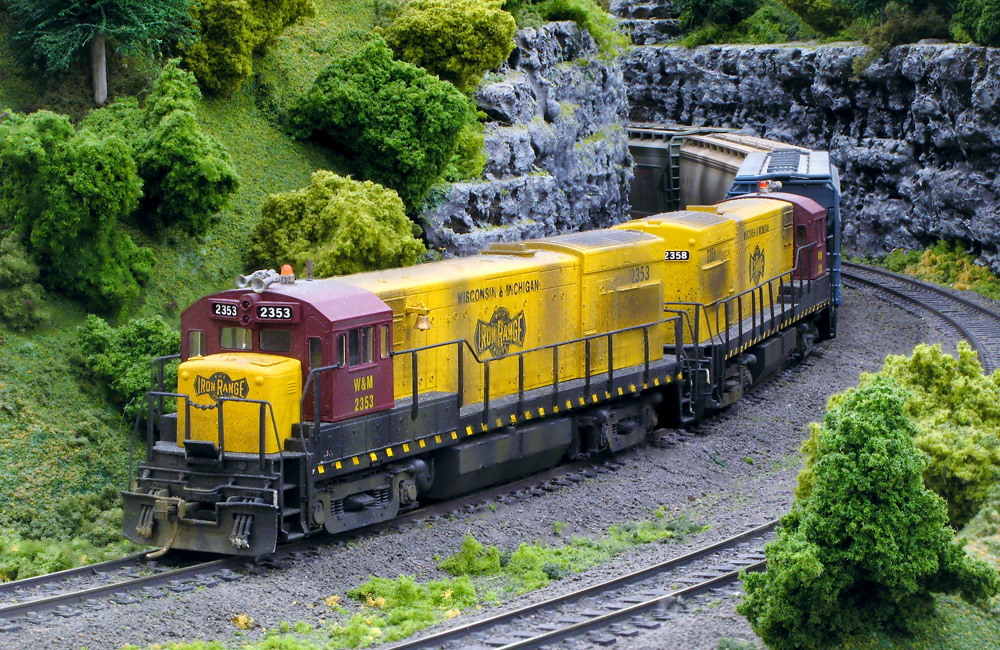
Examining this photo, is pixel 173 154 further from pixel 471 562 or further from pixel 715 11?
pixel 715 11

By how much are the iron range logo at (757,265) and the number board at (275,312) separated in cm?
1264

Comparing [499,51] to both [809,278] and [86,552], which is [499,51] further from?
[86,552]

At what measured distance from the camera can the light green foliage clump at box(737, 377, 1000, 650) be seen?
9.80 metres

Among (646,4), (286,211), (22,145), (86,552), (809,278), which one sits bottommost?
(86,552)

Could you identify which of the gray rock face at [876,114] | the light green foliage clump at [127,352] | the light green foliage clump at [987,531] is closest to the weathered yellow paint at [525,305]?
the light green foliage clump at [127,352]

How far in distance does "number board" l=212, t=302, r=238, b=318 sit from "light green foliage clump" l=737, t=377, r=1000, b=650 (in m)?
6.85

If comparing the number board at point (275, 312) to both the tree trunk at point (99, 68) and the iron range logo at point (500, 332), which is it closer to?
the iron range logo at point (500, 332)

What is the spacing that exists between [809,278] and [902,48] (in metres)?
14.8

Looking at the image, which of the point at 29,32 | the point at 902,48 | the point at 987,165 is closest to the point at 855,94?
the point at 902,48

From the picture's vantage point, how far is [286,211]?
21188 millimetres

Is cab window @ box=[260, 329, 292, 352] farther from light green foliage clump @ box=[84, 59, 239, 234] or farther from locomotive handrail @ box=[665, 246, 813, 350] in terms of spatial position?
locomotive handrail @ box=[665, 246, 813, 350]

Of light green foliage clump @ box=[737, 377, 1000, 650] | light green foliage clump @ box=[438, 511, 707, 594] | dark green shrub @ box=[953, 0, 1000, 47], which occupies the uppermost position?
dark green shrub @ box=[953, 0, 1000, 47]

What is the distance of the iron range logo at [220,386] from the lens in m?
12.9

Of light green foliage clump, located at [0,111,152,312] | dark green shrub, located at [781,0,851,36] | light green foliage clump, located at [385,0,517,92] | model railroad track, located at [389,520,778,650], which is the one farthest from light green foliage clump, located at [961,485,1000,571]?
dark green shrub, located at [781,0,851,36]
